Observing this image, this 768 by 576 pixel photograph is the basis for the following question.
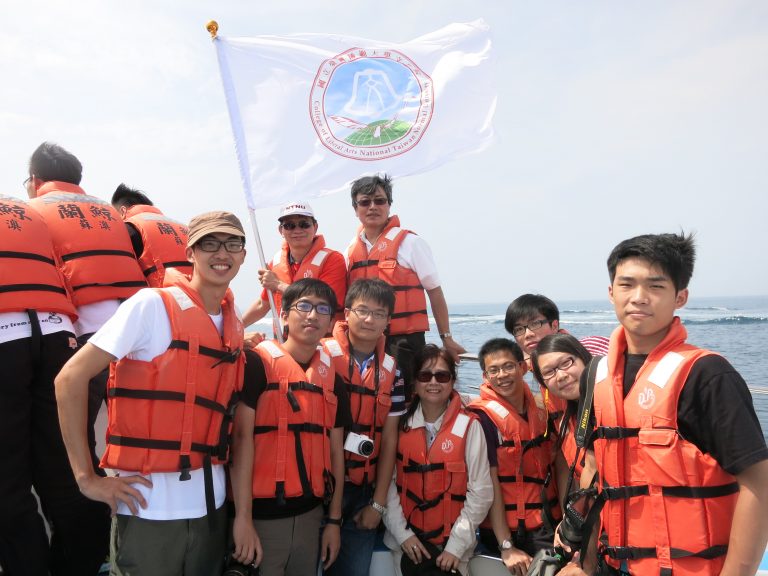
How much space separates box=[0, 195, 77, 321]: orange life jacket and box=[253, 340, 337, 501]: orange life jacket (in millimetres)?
1152

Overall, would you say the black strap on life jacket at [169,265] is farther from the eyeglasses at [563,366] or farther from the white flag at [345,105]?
the eyeglasses at [563,366]

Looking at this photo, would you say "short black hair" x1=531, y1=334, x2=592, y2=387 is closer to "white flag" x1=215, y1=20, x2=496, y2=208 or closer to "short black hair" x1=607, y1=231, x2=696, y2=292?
"short black hair" x1=607, y1=231, x2=696, y2=292

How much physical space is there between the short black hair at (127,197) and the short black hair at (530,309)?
310 centimetres

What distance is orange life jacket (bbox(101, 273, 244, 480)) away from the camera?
7.30 feet

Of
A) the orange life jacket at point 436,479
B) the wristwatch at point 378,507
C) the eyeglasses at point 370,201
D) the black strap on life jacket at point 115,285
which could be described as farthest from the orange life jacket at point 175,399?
the eyeglasses at point 370,201

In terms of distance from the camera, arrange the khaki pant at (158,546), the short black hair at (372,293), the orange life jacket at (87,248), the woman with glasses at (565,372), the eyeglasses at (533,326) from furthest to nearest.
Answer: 1. the eyeglasses at (533,326)
2. the short black hair at (372,293)
3. the orange life jacket at (87,248)
4. the woman with glasses at (565,372)
5. the khaki pant at (158,546)

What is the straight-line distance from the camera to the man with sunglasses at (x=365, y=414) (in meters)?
3.32

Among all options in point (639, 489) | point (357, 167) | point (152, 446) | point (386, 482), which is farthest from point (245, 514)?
point (357, 167)

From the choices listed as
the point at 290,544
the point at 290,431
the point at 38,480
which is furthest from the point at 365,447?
the point at 38,480

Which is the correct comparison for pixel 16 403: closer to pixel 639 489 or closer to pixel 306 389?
pixel 306 389

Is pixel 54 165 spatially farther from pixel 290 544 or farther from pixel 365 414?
pixel 290 544

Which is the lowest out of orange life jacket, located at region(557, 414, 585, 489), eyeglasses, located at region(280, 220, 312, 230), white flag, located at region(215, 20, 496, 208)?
orange life jacket, located at region(557, 414, 585, 489)

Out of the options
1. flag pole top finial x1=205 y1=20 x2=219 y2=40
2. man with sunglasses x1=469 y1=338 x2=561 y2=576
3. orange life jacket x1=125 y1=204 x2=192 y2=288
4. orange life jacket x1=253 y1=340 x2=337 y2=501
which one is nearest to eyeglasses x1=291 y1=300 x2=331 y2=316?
orange life jacket x1=253 y1=340 x2=337 y2=501

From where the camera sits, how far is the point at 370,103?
14.4 feet
